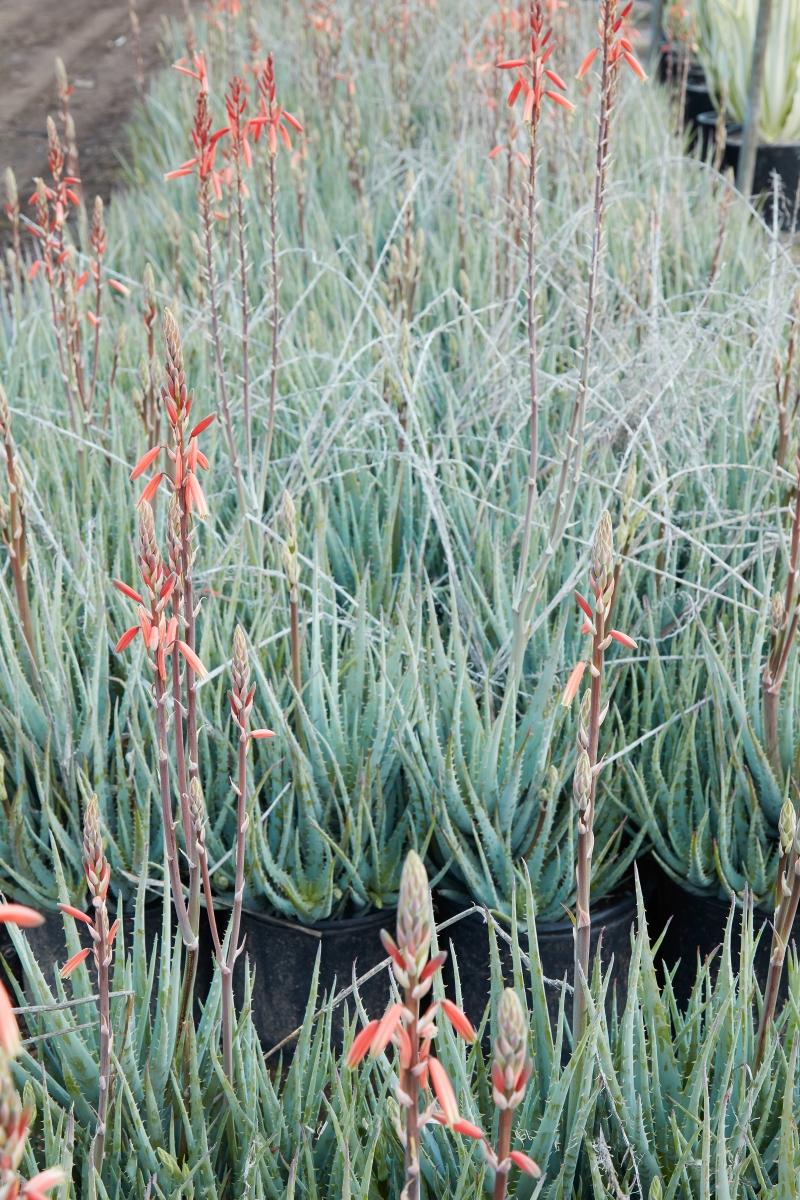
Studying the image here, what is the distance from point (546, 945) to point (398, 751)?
1.10 feet

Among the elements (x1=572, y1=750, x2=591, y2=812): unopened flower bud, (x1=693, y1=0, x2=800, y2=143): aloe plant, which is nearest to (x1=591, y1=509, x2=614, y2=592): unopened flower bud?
(x1=572, y1=750, x2=591, y2=812): unopened flower bud

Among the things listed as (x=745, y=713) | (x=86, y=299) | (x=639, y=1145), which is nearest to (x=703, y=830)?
(x=745, y=713)

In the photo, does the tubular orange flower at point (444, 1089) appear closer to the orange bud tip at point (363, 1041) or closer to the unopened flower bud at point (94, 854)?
the orange bud tip at point (363, 1041)

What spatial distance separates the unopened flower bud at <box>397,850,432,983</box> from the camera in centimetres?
50

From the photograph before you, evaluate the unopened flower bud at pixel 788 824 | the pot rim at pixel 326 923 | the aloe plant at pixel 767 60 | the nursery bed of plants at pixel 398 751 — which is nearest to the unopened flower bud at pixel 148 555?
the nursery bed of plants at pixel 398 751

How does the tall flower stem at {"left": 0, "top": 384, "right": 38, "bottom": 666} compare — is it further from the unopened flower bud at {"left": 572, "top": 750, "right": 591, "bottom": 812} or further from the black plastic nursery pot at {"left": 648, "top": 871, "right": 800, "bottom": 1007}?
the black plastic nursery pot at {"left": 648, "top": 871, "right": 800, "bottom": 1007}

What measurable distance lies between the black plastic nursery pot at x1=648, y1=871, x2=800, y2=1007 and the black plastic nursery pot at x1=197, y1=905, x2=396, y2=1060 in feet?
1.36

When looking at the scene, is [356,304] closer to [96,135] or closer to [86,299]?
[86,299]

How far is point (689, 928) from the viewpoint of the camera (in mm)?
1642

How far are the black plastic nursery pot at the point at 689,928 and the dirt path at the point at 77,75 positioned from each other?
181 inches

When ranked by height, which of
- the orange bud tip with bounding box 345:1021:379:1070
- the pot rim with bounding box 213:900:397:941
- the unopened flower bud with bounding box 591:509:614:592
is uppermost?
the unopened flower bud with bounding box 591:509:614:592

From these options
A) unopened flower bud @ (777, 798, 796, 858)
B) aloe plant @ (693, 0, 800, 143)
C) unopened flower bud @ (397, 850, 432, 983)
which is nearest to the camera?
unopened flower bud @ (397, 850, 432, 983)

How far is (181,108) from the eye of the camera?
452 centimetres

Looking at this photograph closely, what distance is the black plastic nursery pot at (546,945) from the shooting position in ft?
5.06
